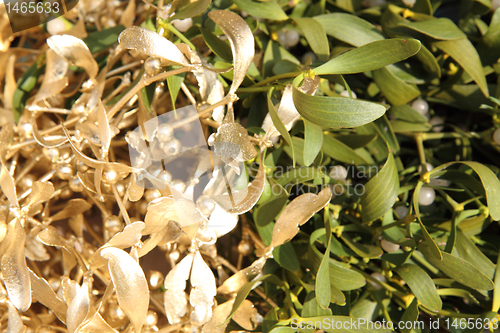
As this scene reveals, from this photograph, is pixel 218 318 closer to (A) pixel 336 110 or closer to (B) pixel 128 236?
(B) pixel 128 236

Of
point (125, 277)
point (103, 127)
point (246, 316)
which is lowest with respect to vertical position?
point (246, 316)

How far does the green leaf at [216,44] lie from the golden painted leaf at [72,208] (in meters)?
0.23

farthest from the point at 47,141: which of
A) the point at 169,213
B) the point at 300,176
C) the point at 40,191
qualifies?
the point at 300,176

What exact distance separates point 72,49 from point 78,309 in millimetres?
252

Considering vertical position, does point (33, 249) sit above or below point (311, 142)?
below

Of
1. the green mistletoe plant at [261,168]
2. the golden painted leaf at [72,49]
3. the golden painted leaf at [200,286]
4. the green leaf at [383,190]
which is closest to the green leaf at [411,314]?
the green mistletoe plant at [261,168]

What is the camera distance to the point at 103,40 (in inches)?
17.3

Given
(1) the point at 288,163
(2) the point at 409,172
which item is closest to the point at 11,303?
(1) the point at 288,163

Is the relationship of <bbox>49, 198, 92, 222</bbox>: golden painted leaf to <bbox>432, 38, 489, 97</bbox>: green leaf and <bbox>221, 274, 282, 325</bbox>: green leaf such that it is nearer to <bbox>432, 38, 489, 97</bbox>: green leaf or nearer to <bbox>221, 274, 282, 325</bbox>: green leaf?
<bbox>221, 274, 282, 325</bbox>: green leaf

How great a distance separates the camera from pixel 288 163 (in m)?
0.42

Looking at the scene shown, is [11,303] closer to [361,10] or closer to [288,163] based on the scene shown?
[288,163]

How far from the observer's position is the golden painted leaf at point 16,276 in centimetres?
34

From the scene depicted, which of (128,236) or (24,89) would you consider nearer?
(128,236)

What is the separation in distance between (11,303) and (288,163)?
33 cm
